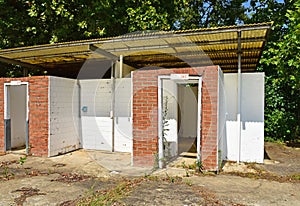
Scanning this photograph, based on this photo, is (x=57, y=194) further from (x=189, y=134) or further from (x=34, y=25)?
(x=34, y=25)

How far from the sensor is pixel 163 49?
23.7ft

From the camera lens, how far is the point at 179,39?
6.18m

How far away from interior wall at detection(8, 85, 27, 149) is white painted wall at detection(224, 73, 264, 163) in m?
6.36

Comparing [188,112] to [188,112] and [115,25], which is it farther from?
[115,25]

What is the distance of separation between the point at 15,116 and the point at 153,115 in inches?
198

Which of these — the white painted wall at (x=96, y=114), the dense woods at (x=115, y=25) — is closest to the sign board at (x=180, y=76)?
the white painted wall at (x=96, y=114)

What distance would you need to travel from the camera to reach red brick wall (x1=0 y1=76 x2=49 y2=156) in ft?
22.1

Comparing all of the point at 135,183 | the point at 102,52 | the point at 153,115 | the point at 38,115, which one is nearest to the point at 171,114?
the point at 153,115

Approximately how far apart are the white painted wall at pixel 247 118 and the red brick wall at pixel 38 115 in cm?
474

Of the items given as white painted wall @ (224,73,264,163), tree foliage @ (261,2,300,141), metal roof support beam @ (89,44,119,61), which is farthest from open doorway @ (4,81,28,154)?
tree foliage @ (261,2,300,141)

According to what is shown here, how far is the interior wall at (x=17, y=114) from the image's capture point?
7.89 meters

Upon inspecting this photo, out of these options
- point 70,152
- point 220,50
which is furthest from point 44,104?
point 220,50

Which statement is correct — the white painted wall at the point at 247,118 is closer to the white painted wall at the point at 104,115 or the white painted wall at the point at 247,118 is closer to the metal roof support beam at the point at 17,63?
the white painted wall at the point at 104,115

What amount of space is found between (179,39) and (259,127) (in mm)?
2912
